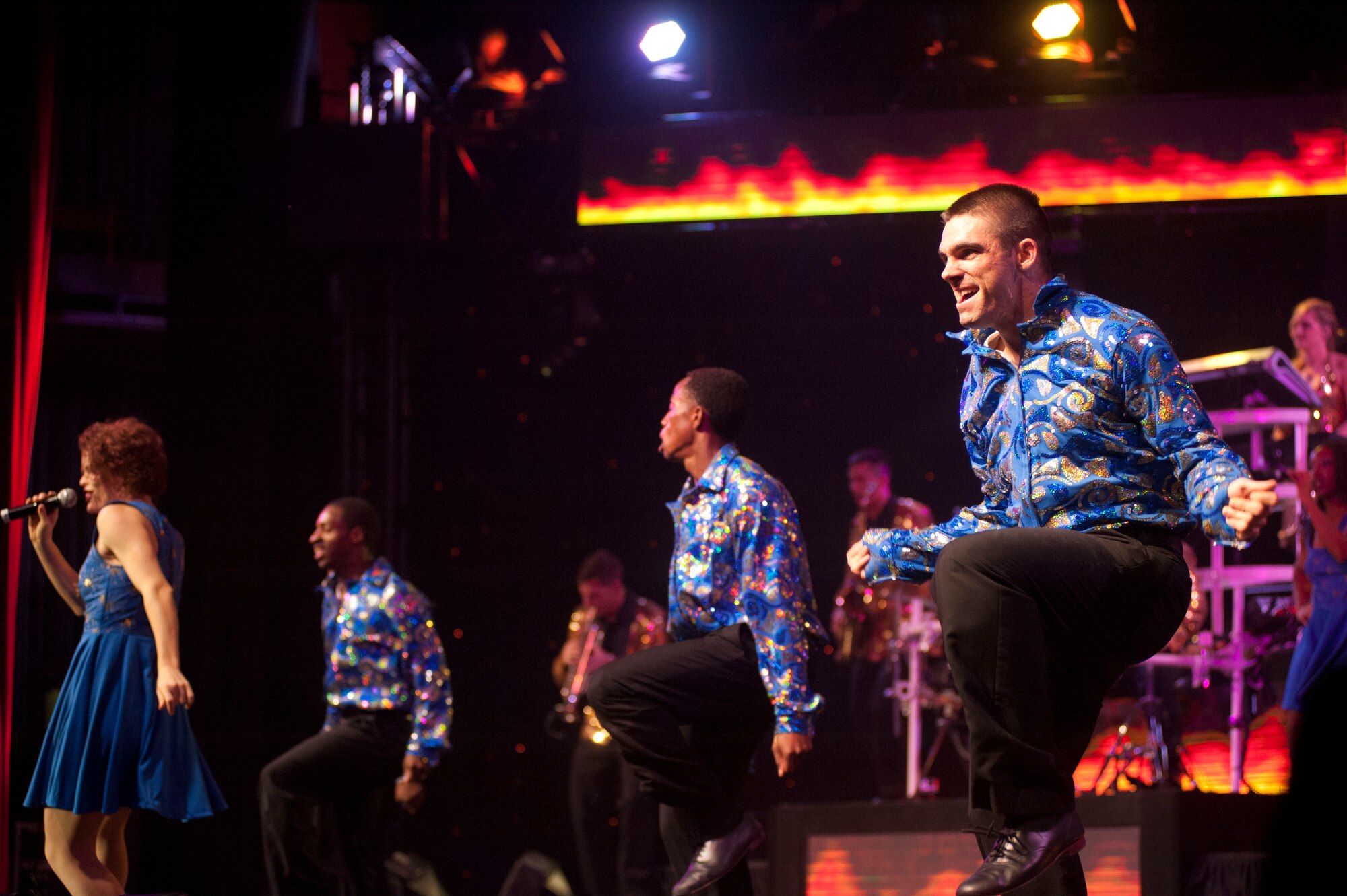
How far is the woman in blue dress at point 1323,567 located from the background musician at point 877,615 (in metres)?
2.44

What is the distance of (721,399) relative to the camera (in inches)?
171

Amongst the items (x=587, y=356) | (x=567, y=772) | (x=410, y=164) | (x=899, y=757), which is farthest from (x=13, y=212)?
(x=899, y=757)

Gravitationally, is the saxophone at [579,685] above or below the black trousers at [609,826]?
above

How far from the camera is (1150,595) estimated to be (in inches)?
104

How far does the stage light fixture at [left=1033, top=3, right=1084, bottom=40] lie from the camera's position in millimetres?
6824

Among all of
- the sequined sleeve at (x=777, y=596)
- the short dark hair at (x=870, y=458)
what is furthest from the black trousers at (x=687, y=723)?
the short dark hair at (x=870, y=458)

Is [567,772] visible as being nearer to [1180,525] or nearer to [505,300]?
[505,300]

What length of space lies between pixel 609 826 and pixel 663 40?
4544 millimetres

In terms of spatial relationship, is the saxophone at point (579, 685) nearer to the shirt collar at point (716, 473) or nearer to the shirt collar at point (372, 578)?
the shirt collar at point (372, 578)

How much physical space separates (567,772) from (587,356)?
121 inches

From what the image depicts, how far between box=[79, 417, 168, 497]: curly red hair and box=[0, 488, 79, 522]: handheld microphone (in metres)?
0.14

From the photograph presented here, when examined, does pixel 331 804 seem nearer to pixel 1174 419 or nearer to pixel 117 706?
pixel 117 706

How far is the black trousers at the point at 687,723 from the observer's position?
12.2 feet

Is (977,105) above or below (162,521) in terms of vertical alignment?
above
